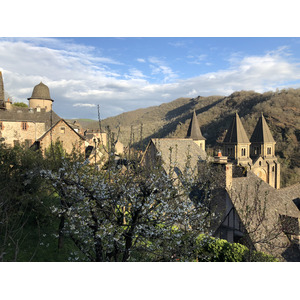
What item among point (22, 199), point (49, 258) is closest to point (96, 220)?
point (22, 199)

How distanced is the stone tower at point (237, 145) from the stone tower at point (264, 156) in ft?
6.81

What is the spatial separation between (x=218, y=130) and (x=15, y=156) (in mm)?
47624

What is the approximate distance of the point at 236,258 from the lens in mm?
8039

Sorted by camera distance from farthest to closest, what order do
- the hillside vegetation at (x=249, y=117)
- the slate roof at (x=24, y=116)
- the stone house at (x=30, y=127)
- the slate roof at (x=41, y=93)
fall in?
1. the hillside vegetation at (x=249, y=117)
2. the slate roof at (x=41, y=93)
3. the slate roof at (x=24, y=116)
4. the stone house at (x=30, y=127)

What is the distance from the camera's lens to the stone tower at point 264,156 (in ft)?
131

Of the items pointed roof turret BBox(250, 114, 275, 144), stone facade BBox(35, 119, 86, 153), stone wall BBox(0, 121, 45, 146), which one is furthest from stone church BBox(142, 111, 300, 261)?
pointed roof turret BBox(250, 114, 275, 144)

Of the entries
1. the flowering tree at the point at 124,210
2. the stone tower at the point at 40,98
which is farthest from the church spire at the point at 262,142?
the flowering tree at the point at 124,210

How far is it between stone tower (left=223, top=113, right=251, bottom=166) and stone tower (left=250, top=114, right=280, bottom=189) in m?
2.08

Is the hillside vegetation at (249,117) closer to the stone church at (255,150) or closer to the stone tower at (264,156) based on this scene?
the stone church at (255,150)

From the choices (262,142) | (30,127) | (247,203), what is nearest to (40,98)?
(30,127)

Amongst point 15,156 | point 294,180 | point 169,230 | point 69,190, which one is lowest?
point 294,180

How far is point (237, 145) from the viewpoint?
38.9 meters

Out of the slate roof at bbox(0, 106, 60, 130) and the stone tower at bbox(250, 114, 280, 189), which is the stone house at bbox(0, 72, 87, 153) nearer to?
the slate roof at bbox(0, 106, 60, 130)

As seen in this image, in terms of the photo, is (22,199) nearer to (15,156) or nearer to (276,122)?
(15,156)
